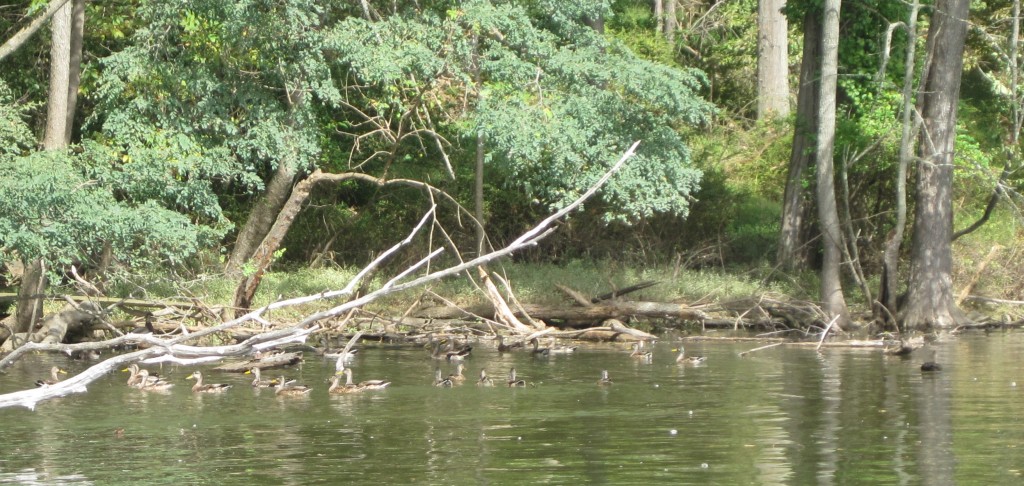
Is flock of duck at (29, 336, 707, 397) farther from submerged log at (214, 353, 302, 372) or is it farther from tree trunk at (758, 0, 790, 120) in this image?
tree trunk at (758, 0, 790, 120)

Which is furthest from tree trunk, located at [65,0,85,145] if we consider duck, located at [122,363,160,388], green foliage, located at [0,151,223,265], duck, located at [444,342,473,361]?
duck, located at [444,342,473,361]

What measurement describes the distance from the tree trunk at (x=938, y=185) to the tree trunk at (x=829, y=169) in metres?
1.35

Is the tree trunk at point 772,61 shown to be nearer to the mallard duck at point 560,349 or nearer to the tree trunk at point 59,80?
the mallard duck at point 560,349

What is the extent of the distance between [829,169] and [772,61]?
41.3 ft

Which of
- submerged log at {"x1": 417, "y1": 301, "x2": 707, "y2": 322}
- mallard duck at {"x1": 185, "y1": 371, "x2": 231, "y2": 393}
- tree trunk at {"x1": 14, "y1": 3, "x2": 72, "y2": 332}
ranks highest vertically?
tree trunk at {"x1": 14, "y1": 3, "x2": 72, "y2": 332}

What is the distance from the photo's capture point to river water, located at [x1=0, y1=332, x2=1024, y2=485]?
36.0 ft

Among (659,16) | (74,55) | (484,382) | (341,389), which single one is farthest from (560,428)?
(659,16)

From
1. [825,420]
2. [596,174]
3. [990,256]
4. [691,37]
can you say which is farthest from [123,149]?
[691,37]

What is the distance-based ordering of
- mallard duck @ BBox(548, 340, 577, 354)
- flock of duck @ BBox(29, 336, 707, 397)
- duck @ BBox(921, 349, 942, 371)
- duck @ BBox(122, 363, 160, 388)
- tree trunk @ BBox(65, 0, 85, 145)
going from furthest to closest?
tree trunk @ BBox(65, 0, 85, 145) → mallard duck @ BBox(548, 340, 577, 354) → duck @ BBox(921, 349, 942, 371) → duck @ BBox(122, 363, 160, 388) → flock of duck @ BBox(29, 336, 707, 397)

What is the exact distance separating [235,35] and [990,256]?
50.9 ft

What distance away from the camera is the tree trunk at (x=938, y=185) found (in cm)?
2445

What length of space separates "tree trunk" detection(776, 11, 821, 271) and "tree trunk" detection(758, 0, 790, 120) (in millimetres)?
7546

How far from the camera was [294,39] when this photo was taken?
24.1 meters

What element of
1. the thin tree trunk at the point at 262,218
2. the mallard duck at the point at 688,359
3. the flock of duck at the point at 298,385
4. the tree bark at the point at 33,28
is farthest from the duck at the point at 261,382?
the thin tree trunk at the point at 262,218
